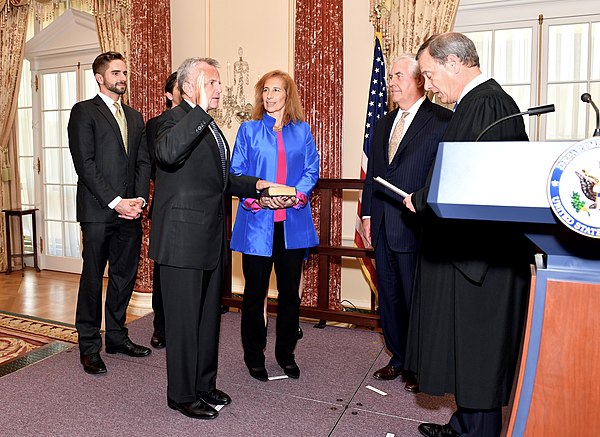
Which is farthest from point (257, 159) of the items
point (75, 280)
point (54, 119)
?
point (54, 119)

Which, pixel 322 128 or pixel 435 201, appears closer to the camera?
pixel 435 201

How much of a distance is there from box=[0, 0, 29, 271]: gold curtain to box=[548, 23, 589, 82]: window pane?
18.5ft

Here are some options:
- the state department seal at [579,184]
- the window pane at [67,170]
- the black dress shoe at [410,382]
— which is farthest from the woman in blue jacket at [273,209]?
the window pane at [67,170]

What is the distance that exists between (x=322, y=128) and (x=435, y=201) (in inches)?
143

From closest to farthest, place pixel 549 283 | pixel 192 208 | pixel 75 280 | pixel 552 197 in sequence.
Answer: pixel 552 197 < pixel 549 283 < pixel 192 208 < pixel 75 280

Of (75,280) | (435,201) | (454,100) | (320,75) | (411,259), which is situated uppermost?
(320,75)

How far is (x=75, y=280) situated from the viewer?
612 centimetres

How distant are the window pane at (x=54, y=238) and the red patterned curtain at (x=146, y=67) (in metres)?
2.13

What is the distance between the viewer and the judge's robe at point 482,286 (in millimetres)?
1849

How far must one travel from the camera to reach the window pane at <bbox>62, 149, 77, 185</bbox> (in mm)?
6363

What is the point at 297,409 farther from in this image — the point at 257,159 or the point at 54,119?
the point at 54,119

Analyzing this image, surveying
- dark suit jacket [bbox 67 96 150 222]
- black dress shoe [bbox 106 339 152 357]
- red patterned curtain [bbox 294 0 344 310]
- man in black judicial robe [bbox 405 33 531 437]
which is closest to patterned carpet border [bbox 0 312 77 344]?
black dress shoe [bbox 106 339 152 357]

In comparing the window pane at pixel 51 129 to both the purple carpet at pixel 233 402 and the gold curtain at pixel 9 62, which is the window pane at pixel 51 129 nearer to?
the gold curtain at pixel 9 62

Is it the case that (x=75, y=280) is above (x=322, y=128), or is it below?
below
